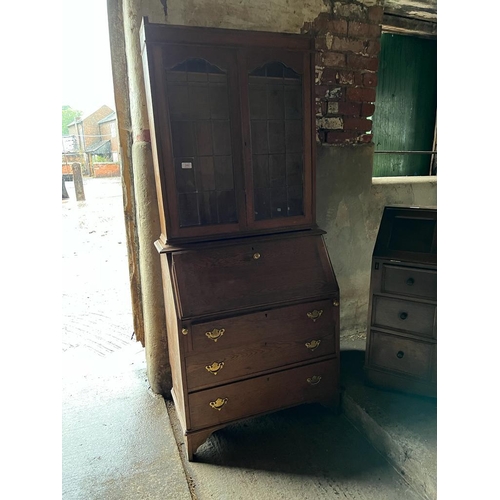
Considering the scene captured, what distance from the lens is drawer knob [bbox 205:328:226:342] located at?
1.55 m

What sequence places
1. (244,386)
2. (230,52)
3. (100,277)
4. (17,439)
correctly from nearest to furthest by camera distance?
(17,439)
(230,52)
(244,386)
(100,277)

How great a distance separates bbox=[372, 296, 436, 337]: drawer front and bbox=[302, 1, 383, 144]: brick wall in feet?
3.51

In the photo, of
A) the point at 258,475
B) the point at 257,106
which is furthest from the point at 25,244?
the point at 258,475

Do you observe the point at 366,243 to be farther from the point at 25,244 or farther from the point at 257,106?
the point at 25,244

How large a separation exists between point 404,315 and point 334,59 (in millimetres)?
1551

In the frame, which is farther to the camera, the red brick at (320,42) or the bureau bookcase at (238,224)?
the red brick at (320,42)

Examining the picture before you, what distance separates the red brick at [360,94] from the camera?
2.20m

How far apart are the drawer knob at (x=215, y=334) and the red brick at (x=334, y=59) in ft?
5.53

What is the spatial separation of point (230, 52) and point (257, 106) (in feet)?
0.86

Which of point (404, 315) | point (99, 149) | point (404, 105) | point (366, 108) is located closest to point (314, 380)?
point (404, 315)

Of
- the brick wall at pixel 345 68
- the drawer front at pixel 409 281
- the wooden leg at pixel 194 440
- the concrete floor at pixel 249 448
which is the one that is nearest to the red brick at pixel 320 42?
the brick wall at pixel 345 68

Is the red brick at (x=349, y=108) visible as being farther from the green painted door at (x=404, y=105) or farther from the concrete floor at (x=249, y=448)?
the concrete floor at (x=249, y=448)

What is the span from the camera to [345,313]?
2523 millimetres

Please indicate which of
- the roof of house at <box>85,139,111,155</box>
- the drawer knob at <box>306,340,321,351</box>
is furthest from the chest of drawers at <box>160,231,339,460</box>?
the roof of house at <box>85,139,111,155</box>
